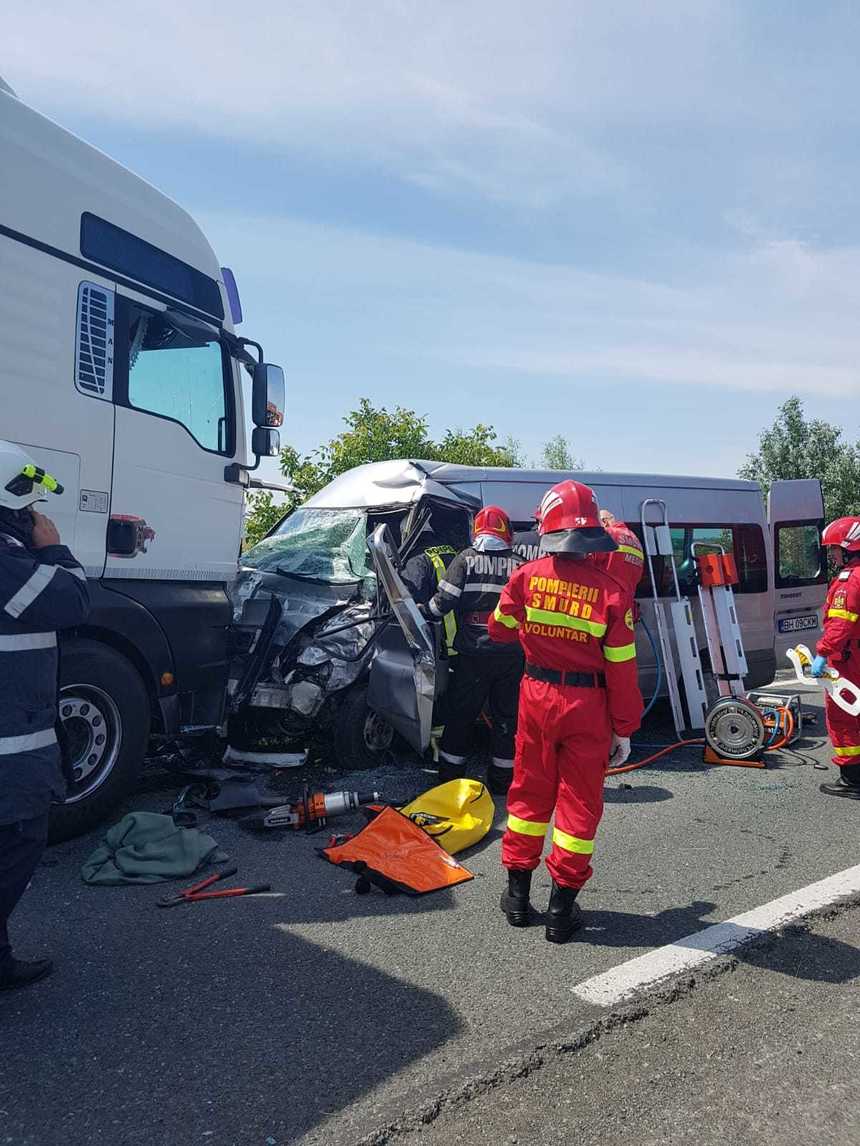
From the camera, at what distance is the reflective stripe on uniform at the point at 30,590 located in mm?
3027

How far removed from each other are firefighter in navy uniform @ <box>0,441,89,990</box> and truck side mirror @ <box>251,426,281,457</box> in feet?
8.46

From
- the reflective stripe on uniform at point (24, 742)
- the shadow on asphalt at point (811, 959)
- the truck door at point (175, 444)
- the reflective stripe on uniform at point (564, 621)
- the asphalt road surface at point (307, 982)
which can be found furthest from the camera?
the truck door at point (175, 444)

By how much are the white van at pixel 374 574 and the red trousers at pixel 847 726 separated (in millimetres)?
2030

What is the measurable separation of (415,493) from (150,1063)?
4699 millimetres

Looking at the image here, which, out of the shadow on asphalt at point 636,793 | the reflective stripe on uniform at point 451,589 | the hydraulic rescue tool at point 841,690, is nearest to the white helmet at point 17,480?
the reflective stripe on uniform at point 451,589

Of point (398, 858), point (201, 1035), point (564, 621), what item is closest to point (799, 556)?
point (564, 621)

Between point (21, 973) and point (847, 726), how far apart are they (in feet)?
16.3

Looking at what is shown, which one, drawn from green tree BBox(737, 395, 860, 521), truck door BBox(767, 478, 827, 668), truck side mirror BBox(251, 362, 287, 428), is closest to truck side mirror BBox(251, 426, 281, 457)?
truck side mirror BBox(251, 362, 287, 428)

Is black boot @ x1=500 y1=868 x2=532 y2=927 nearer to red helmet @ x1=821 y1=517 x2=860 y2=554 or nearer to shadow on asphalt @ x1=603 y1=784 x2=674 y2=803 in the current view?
shadow on asphalt @ x1=603 y1=784 x2=674 y2=803

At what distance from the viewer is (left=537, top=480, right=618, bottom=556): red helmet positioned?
3766 millimetres

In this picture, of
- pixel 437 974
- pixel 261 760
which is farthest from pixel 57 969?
pixel 261 760

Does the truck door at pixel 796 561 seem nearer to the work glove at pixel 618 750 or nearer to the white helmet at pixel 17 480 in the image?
the work glove at pixel 618 750

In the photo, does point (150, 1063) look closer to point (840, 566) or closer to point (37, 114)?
point (37, 114)

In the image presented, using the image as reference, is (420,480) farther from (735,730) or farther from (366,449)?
(366,449)
